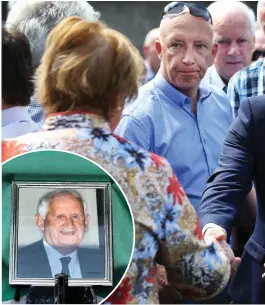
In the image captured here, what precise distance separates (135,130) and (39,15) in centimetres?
78

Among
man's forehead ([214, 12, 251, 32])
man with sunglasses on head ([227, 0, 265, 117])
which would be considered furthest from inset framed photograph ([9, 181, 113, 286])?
man's forehead ([214, 12, 251, 32])

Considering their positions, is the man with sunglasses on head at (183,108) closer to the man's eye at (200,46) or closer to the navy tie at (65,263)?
the man's eye at (200,46)

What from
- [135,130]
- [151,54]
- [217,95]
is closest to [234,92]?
[217,95]

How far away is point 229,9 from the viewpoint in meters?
4.57

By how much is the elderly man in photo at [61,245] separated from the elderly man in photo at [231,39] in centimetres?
175

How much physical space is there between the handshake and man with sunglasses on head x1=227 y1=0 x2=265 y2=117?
1067 millimetres

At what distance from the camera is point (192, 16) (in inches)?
150

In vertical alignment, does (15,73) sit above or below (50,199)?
above

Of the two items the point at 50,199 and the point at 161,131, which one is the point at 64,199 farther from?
the point at 161,131

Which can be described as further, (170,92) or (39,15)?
(39,15)

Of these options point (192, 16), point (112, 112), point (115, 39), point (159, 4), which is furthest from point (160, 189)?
point (159, 4)

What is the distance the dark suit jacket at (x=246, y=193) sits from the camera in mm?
3275

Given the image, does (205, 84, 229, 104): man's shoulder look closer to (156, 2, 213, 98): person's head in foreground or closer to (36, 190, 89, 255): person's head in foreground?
(156, 2, 213, 98): person's head in foreground

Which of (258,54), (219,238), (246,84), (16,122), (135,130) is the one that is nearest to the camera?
(219,238)
